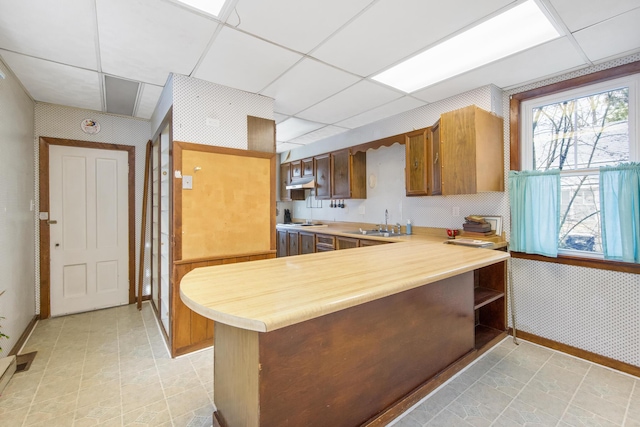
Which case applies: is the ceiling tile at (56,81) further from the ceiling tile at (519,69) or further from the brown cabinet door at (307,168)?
the ceiling tile at (519,69)

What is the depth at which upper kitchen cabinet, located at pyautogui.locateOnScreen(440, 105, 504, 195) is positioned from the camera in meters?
2.65

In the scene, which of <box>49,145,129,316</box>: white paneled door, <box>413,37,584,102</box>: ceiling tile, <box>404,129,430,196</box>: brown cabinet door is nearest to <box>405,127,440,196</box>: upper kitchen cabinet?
<box>404,129,430,196</box>: brown cabinet door

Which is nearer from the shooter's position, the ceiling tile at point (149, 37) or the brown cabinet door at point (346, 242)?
the ceiling tile at point (149, 37)

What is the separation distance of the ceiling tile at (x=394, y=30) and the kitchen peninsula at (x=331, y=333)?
156 centimetres

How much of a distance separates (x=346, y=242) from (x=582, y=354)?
2.54m

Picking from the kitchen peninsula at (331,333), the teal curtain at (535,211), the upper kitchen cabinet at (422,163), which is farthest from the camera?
the upper kitchen cabinet at (422,163)

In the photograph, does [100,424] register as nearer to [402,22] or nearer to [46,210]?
[46,210]

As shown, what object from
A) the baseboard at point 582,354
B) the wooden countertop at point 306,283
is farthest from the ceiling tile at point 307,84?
the baseboard at point 582,354

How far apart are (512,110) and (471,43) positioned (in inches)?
42.0

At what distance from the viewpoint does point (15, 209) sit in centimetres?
258

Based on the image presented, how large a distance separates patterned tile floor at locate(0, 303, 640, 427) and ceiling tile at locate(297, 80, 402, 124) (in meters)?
2.71

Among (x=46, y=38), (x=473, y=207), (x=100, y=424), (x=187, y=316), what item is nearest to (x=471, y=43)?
(x=473, y=207)

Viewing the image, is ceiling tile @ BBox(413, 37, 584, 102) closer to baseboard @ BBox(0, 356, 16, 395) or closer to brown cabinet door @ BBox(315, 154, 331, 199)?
brown cabinet door @ BBox(315, 154, 331, 199)

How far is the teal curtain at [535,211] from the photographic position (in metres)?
2.58
